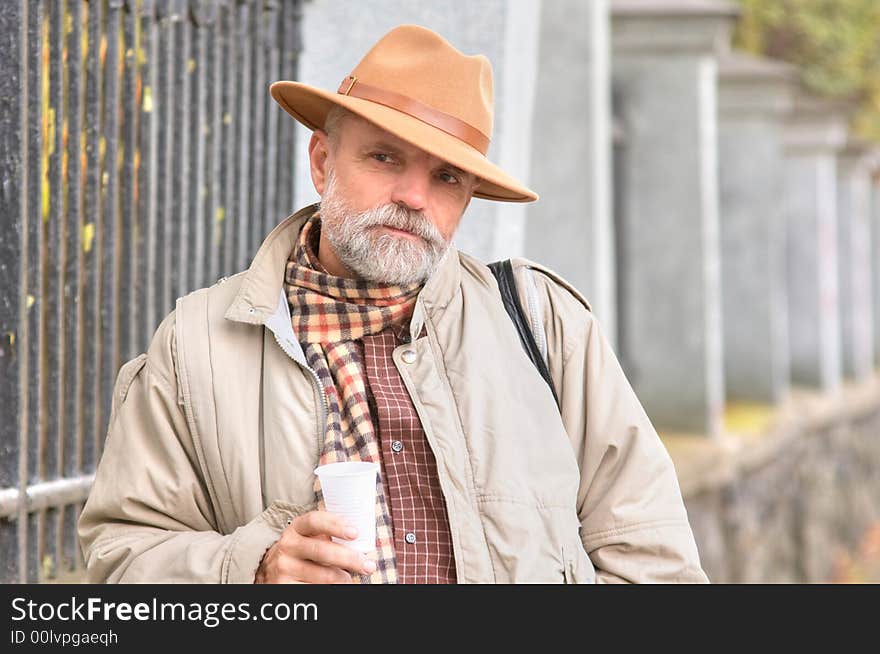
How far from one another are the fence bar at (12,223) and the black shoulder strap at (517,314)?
131 centimetres

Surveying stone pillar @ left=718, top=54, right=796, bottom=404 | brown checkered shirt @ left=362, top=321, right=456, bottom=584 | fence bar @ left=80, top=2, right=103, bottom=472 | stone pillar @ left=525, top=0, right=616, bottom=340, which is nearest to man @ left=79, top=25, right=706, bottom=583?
brown checkered shirt @ left=362, top=321, right=456, bottom=584

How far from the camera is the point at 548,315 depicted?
106 inches

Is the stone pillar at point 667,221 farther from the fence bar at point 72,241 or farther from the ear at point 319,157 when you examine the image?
the ear at point 319,157

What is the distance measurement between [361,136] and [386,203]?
0.15 meters

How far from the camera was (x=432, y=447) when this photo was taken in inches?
97.6

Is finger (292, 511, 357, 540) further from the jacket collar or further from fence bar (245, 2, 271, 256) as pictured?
fence bar (245, 2, 271, 256)

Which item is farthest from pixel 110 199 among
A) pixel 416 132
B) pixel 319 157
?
pixel 416 132

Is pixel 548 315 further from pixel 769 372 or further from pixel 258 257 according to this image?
pixel 769 372

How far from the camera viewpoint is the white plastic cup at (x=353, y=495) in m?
2.23

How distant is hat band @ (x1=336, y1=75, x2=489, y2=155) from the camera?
2652mm

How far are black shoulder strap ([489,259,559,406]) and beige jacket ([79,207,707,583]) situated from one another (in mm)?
23

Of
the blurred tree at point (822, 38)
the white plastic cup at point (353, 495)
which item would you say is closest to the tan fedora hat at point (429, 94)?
the white plastic cup at point (353, 495)

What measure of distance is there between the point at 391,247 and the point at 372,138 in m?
0.22

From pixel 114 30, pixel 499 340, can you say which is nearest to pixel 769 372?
pixel 114 30
